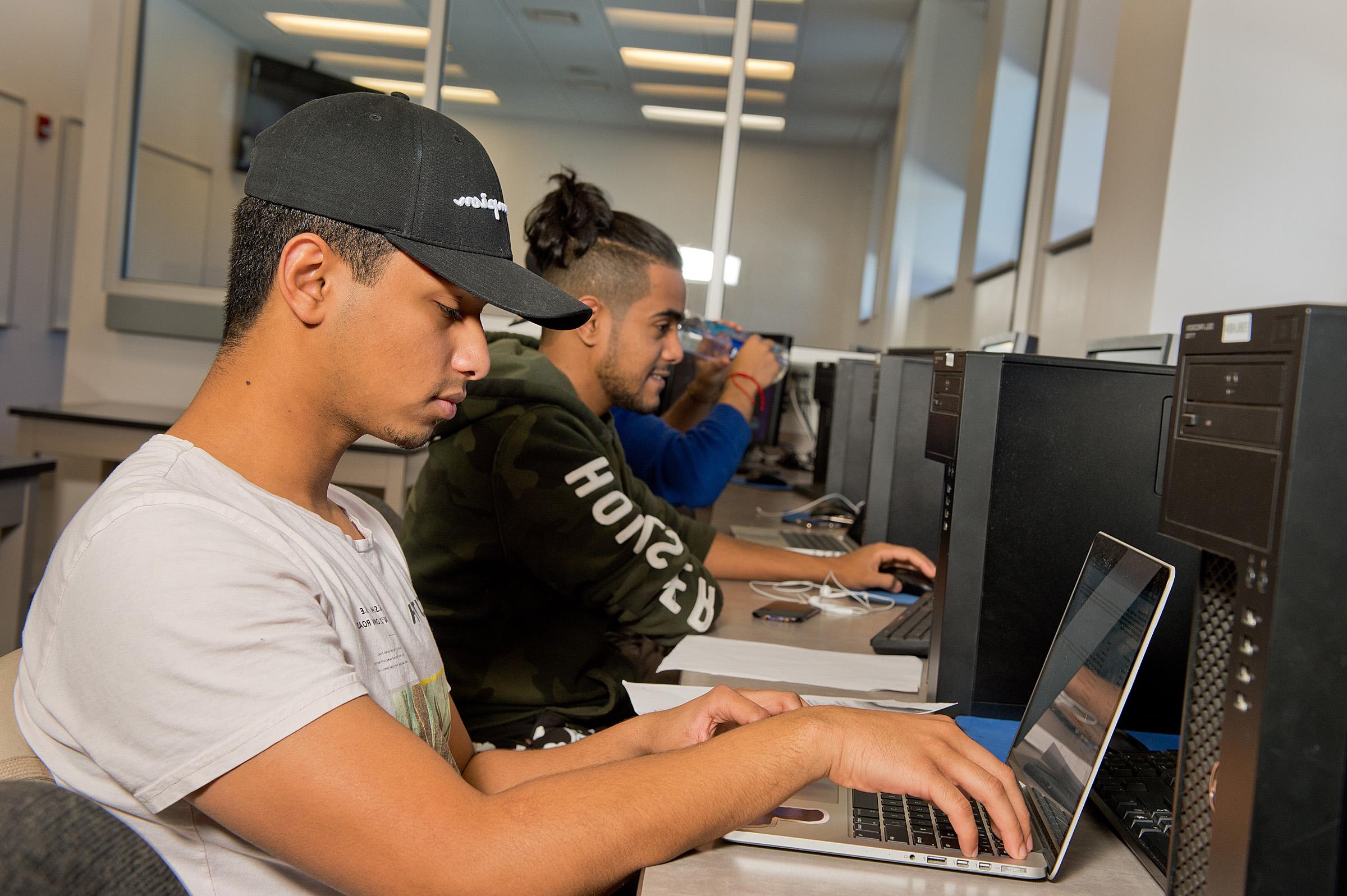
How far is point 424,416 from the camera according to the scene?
0.75 m

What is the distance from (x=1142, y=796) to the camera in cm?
76

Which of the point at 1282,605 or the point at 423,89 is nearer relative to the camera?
the point at 1282,605

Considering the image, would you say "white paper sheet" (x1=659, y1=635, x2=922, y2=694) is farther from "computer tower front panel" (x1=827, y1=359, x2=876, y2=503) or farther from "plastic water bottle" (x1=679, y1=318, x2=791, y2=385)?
"plastic water bottle" (x1=679, y1=318, x2=791, y2=385)

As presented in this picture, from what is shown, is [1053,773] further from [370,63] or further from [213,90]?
[213,90]

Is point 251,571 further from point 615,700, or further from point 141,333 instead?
point 141,333

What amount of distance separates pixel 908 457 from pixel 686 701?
84cm

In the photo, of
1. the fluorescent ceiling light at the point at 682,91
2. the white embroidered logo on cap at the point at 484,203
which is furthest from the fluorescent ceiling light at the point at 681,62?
the white embroidered logo on cap at the point at 484,203

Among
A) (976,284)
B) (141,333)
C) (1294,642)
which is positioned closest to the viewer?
(1294,642)

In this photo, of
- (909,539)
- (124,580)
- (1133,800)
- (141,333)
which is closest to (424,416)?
(124,580)

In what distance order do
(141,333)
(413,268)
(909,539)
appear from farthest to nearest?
1. (141,333)
2. (909,539)
3. (413,268)

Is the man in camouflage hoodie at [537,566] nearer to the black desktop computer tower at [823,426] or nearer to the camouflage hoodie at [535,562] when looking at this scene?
the camouflage hoodie at [535,562]

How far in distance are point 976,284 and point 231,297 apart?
144 inches

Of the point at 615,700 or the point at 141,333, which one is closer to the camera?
the point at 615,700

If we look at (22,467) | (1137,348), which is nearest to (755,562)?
(1137,348)
